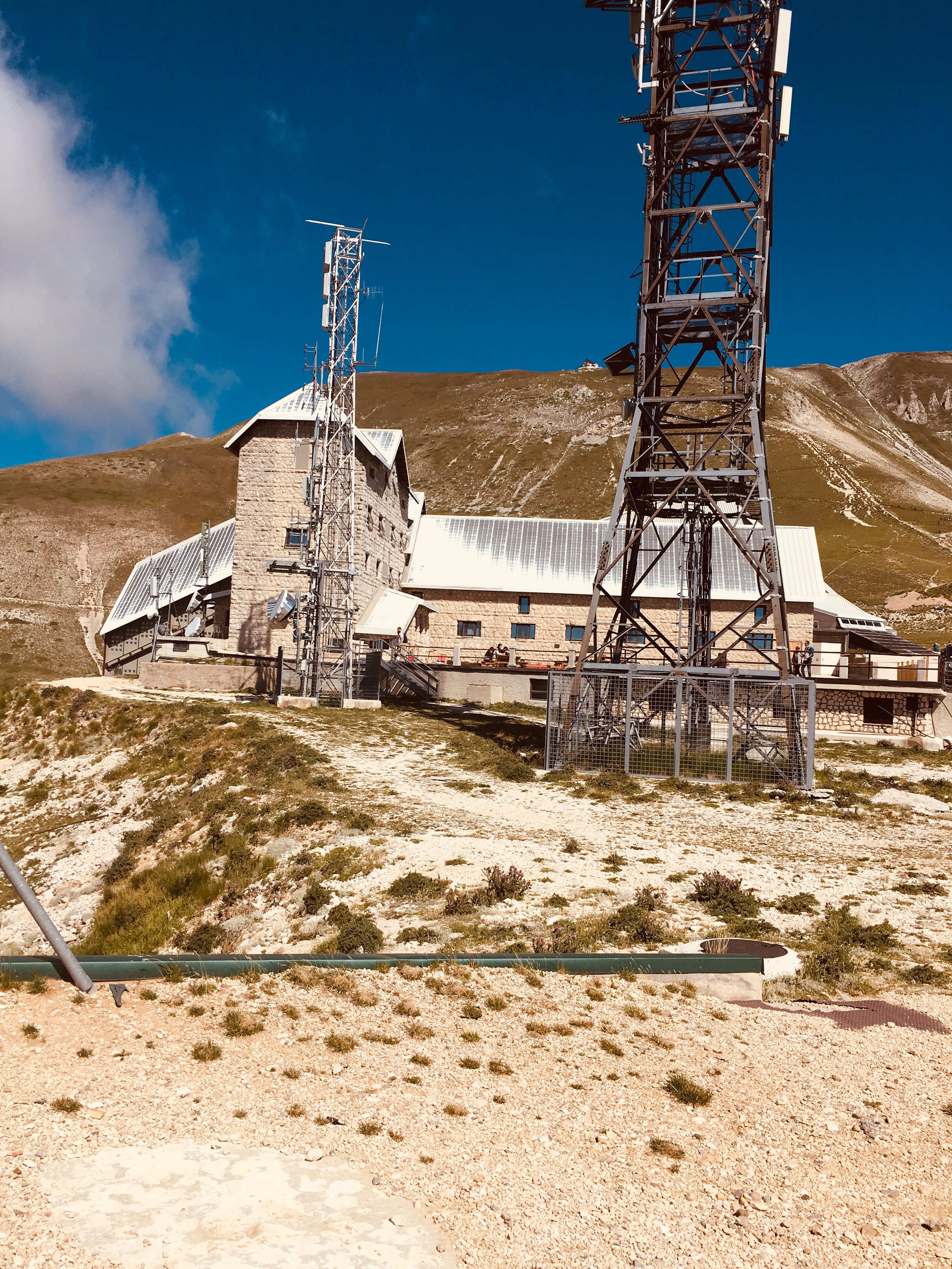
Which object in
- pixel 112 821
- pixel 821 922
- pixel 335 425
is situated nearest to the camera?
pixel 821 922

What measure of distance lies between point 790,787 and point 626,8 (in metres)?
24.1

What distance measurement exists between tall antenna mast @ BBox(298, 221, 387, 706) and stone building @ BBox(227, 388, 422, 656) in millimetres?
789

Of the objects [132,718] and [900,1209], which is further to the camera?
[132,718]

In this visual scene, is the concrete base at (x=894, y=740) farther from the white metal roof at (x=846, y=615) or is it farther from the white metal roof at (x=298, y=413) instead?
the white metal roof at (x=298, y=413)

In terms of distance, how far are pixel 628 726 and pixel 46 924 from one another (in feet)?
56.8

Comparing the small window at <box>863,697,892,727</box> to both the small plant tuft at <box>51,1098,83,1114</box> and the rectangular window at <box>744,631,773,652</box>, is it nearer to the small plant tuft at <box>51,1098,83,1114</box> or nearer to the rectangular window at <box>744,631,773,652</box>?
the rectangular window at <box>744,631,773,652</box>

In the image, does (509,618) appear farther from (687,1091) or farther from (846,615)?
(687,1091)

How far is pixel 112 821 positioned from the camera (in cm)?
2112

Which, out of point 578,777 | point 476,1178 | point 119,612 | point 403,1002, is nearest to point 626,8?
point 578,777

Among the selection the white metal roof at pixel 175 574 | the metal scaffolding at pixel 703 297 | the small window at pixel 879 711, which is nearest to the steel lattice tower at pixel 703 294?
the metal scaffolding at pixel 703 297

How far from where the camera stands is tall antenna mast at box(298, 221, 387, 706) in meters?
35.2

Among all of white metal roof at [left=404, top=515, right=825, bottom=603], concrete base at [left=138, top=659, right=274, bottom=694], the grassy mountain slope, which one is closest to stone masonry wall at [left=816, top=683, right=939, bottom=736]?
white metal roof at [left=404, top=515, right=825, bottom=603]

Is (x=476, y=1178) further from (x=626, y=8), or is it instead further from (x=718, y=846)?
(x=626, y=8)

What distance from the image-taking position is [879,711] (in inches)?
1356
